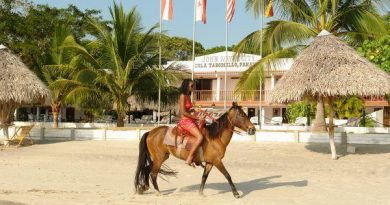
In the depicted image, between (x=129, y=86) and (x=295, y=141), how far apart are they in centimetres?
893

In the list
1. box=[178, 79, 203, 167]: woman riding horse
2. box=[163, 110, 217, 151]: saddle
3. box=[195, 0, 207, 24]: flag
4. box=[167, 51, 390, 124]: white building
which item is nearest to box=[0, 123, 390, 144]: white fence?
box=[195, 0, 207, 24]: flag

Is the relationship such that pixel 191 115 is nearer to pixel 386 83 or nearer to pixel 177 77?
pixel 386 83

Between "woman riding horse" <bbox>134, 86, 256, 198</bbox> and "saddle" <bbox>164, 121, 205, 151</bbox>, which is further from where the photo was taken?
"saddle" <bbox>164, 121, 205, 151</bbox>

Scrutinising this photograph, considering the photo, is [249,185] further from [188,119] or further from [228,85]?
[228,85]

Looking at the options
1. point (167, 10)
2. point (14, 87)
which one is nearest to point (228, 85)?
point (167, 10)

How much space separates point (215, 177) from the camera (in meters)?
12.1

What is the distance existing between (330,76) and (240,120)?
7170mm

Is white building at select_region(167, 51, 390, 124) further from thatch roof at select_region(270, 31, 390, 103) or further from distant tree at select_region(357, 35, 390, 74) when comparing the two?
thatch roof at select_region(270, 31, 390, 103)

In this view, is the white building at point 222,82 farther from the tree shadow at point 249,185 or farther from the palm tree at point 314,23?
the tree shadow at point 249,185

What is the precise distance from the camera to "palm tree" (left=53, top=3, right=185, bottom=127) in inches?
979

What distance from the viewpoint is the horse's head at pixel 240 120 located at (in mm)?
8742

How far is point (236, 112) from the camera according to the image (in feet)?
29.1

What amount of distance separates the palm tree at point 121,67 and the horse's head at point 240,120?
52.0ft

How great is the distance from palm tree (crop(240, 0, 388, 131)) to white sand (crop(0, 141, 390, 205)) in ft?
13.5
